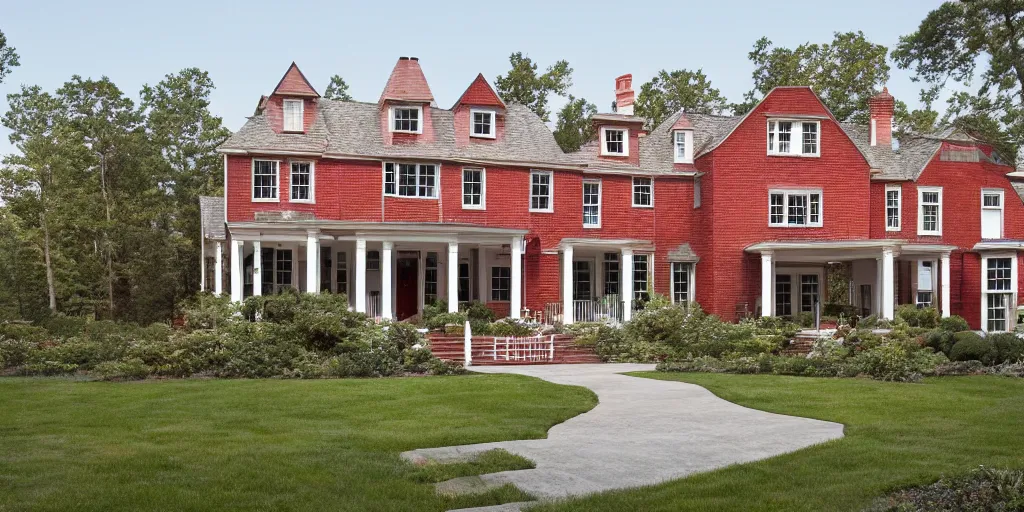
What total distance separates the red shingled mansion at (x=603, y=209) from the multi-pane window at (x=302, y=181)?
0.05m

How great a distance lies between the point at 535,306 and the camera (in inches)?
1248

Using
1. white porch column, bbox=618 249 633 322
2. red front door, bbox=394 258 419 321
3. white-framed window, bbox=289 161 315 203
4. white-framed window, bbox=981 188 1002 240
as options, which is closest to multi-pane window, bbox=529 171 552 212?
white porch column, bbox=618 249 633 322

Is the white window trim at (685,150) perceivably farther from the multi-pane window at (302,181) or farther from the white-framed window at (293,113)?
the white-framed window at (293,113)

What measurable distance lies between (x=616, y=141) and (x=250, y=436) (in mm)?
24155

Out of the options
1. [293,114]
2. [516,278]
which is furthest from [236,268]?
[516,278]

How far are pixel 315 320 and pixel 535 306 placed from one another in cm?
1195

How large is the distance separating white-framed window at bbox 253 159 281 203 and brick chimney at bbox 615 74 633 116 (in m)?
13.1

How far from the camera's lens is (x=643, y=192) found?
33.8m

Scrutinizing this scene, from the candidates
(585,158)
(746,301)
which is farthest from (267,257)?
(746,301)

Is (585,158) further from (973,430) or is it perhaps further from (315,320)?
(973,430)

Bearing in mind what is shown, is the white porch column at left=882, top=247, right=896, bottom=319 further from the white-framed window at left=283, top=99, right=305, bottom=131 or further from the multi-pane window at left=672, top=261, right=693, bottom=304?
the white-framed window at left=283, top=99, right=305, bottom=131

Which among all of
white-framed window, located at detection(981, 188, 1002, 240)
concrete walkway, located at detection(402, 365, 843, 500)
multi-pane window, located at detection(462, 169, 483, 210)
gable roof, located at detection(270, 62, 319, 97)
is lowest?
concrete walkway, located at detection(402, 365, 843, 500)

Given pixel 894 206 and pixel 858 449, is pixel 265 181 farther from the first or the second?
pixel 858 449

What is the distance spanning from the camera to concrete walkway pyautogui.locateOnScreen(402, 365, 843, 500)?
30.0 ft
